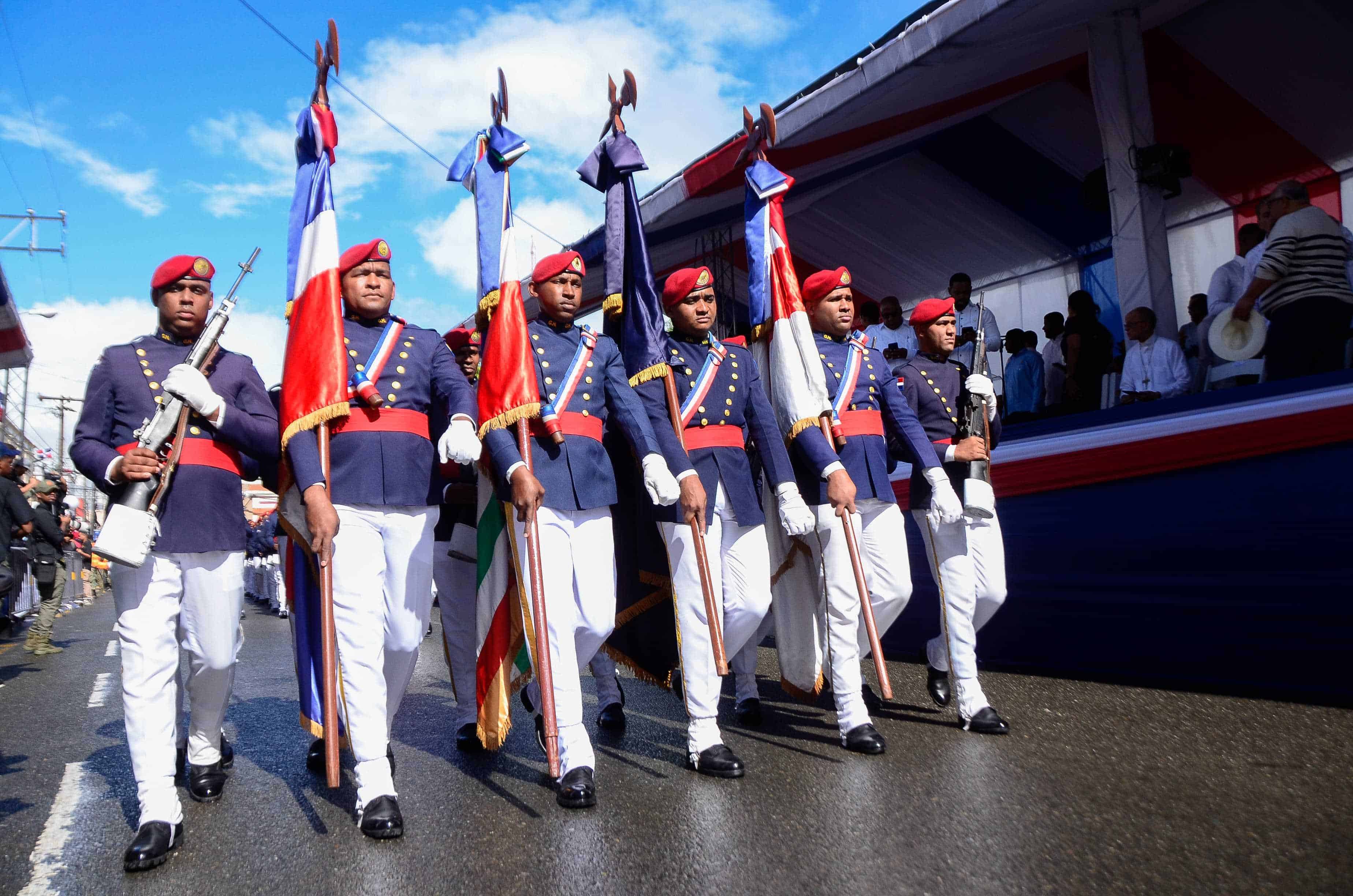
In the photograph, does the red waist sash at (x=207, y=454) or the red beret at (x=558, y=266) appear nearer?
the red waist sash at (x=207, y=454)

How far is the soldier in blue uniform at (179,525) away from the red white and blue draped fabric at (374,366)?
340 millimetres

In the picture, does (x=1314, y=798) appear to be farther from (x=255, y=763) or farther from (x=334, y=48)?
(x=334, y=48)

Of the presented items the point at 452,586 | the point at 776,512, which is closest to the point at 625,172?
the point at 776,512

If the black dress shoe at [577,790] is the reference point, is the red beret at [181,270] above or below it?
above

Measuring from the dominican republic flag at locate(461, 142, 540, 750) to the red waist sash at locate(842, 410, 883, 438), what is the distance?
1521mm

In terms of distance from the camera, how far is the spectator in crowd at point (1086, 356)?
287 inches

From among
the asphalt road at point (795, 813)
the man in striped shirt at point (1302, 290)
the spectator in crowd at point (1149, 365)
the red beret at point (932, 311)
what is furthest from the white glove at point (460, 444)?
the spectator in crowd at point (1149, 365)

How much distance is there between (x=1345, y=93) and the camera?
7598 mm

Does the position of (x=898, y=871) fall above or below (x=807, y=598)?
below

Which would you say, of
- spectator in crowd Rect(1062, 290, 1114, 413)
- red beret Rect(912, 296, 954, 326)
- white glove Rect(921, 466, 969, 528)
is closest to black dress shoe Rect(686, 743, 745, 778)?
white glove Rect(921, 466, 969, 528)

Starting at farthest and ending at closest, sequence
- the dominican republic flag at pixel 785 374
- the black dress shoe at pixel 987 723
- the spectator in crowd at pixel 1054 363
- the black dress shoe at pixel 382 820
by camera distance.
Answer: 1. the spectator in crowd at pixel 1054 363
2. the dominican republic flag at pixel 785 374
3. the black dress shoe at pixel 987 723
4. the black dress shoe at pixel 382 820

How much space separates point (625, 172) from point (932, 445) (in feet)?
6.07

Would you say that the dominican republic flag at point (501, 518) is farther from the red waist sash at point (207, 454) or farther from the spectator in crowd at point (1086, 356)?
the spectator in crowd at point (1086, 356)

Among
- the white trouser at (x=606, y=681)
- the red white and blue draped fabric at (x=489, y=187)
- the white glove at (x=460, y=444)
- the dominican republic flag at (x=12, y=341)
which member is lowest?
the white trouser at (x=606, y=681)
